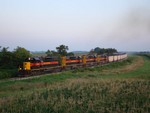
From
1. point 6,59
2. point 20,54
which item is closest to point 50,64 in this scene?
point 20,54

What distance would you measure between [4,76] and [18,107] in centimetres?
1494

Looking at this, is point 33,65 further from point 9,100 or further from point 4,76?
point 9,100

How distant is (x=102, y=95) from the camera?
1612 cm

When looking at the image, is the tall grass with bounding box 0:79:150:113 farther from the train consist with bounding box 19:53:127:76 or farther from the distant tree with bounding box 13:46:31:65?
the distant tree with bounding box 13:46:31:65

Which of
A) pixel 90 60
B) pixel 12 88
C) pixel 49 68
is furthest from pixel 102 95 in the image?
pixel 90 60

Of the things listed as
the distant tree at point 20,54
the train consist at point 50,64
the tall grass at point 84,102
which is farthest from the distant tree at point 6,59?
the tall grass at point 84,102

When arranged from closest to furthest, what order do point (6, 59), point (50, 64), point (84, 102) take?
point (84, 102) < point (6, 59) < point (50, 64)

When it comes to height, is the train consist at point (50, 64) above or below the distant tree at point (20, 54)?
below

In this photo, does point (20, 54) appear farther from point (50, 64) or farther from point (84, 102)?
point (84, 102)

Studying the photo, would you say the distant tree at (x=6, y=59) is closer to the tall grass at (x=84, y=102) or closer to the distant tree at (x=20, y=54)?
the distant tree at (x=20, y=54)

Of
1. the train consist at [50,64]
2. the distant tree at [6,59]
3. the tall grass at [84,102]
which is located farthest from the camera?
the distant tree at [6,59]

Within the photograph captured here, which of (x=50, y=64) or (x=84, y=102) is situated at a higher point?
(x=50, y=64)

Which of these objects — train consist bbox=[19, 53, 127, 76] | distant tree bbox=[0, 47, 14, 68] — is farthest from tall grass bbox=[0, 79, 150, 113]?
distant tree bbox=[0, 47, 14, 68]

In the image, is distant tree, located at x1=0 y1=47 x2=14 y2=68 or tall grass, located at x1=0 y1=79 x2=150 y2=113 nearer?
tall grass, located at x1=0 y1=79 x2=150 y2=113
